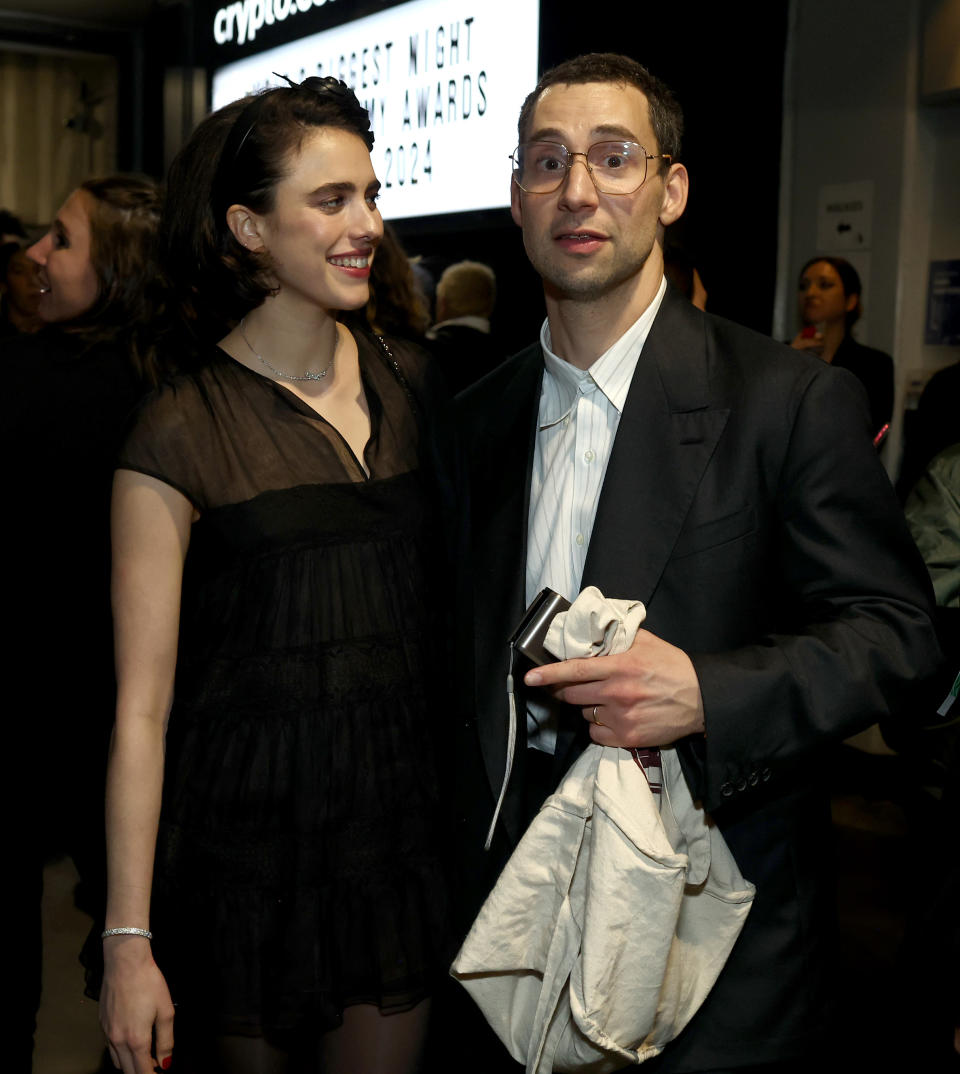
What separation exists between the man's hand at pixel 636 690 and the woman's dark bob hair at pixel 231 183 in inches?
31.9

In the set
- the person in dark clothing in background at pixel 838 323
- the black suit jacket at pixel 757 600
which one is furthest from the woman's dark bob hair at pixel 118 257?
the person in dark clothing in background at pixel 838 323

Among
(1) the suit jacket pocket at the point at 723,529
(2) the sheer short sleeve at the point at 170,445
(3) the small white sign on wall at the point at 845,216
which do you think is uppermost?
(3) the small white sign on wall at the point at 845,216

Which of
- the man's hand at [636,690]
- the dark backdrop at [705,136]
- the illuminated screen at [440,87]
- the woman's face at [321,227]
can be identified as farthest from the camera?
the illuminated screen at [440,87]

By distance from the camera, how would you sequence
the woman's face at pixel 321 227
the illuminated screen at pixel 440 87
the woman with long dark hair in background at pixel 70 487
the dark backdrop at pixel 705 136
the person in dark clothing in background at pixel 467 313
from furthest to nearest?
the person in dark clothing in background at pixel 467 313
the illuminated screen at pixel 440 87
the dark backdrop at pixel 705 136
the woman with long dark hair in background at pixel 70 487
the woman's face at pixel 321 227

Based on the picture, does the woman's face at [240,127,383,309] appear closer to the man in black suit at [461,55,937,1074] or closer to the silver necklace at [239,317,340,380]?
the silver necklace at [239,317,340,380]

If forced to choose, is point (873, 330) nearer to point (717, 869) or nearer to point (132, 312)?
point (132, 312)

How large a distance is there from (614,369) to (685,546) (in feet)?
0.98

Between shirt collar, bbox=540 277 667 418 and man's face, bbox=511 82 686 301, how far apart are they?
0.19 ft

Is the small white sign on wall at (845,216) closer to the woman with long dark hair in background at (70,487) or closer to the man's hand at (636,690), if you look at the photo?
the woman with long dark hair in background at (70,487)

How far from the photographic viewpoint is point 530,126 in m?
1.74

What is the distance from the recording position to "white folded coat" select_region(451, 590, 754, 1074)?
1324 mm

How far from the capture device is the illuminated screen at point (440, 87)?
3.56 meters

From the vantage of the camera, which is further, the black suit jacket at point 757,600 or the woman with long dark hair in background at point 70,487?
the woman with long dark hair in background at point 70,487

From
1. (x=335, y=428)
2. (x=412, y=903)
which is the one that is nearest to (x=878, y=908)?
(x=412, y=903)
